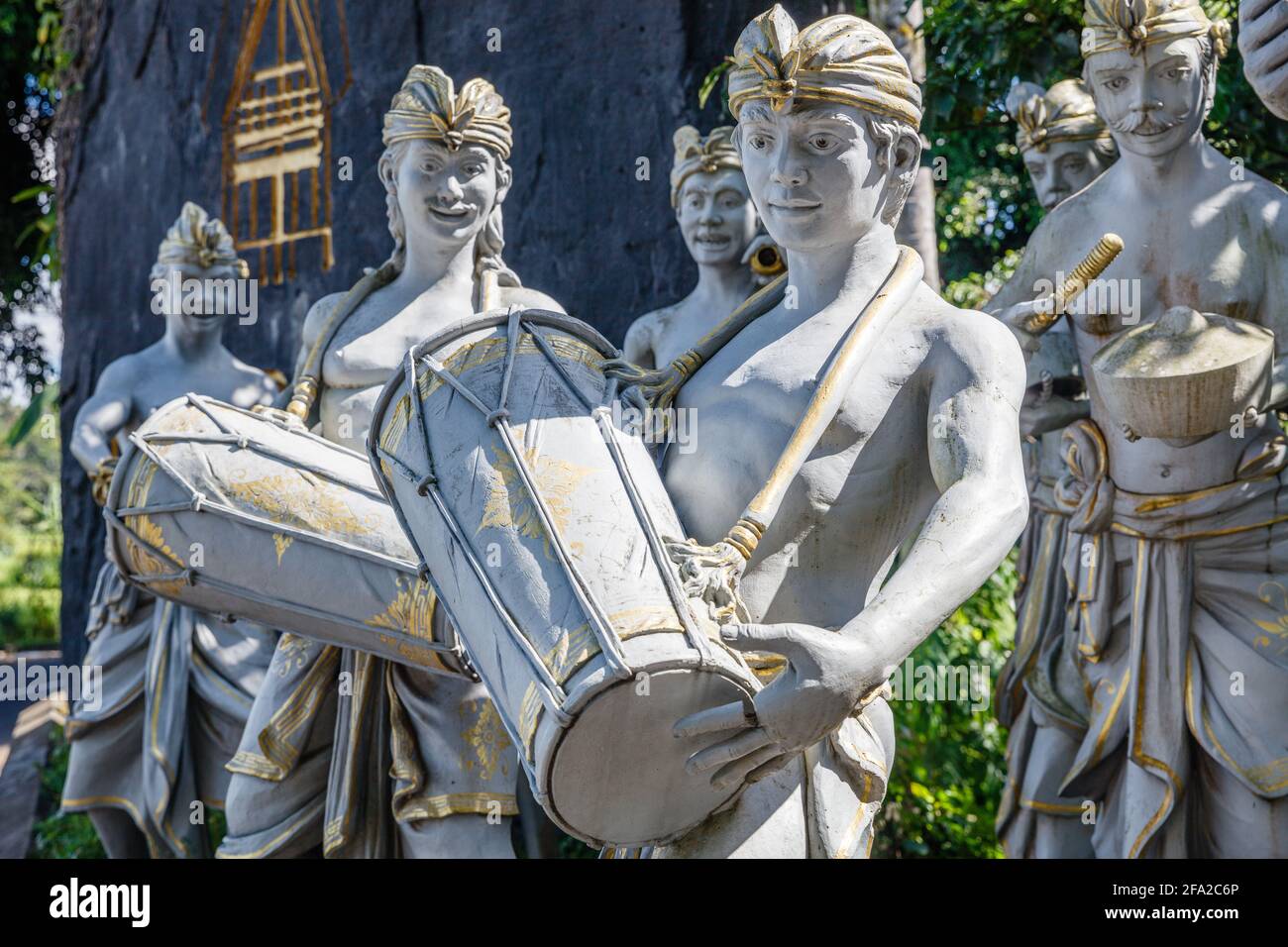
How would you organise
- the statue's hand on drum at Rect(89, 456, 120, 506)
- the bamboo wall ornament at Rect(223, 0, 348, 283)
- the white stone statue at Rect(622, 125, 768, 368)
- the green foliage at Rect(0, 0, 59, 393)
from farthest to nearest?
the green foliage at Rect(0, 0, 59, 393)
the bamboo wall ornament at Rect(223, 0, 348, 283)
the statue's hand on drum at Rect(89, 456, 120, 506)
the white stone statue at Rect(622, 125, 768, 368)

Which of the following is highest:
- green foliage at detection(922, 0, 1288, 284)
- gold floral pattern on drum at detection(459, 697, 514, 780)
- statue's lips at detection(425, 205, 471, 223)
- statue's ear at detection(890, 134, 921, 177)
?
green foliage at detection(922, 0, 1288, 284)

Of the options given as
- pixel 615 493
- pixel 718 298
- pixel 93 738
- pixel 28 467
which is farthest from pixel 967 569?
pixel 28 467

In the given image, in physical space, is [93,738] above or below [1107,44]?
below

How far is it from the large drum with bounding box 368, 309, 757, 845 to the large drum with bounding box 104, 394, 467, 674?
3.53ft

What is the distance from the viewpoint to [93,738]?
743 centimetres

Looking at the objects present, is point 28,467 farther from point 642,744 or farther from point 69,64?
point 642,744

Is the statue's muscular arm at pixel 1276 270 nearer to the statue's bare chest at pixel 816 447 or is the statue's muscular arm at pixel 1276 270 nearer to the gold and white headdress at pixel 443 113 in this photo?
the statue's bare chest at pixel 816 447

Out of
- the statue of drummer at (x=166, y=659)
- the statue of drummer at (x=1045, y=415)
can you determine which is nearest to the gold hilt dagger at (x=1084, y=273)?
the statue of drummer at (x=1045, y=415)

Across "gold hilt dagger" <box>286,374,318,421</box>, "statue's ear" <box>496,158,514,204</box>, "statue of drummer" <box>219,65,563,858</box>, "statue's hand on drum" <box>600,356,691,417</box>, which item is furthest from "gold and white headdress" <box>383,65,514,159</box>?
"statue's hand on drum" <box>600,356,691,417</box>

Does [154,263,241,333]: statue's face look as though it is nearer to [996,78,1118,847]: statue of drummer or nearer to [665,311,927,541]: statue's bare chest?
[996,78,1118,847]: statue of drummer

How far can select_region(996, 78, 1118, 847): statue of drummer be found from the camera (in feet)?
19.2

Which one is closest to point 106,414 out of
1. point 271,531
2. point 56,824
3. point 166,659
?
point 166,659

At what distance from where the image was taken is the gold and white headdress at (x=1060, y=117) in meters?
6.75

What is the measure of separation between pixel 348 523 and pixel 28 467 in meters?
21.9
